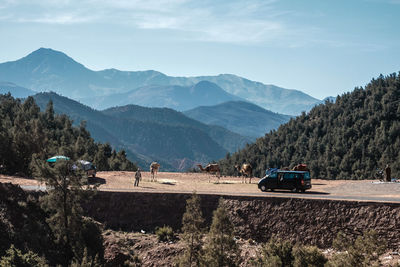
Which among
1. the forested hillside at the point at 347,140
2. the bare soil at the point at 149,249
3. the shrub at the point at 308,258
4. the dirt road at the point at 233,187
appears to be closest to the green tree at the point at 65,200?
the bare soil at the point at 149,249

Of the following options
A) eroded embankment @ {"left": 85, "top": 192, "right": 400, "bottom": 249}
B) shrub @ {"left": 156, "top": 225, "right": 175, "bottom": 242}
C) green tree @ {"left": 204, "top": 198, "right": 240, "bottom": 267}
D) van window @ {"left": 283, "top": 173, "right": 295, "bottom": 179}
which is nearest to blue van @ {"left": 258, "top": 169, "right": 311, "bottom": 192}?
van window @ {"left": 283, "top": 173, "right": 295, "bottom": 179}

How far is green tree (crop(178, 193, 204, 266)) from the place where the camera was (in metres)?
33.3

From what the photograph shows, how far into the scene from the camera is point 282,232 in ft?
134

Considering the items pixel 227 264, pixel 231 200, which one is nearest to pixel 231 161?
pixel 231 200

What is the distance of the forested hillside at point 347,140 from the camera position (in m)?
147

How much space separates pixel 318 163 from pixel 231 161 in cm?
4788

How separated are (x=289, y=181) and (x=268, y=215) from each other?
6.95 metres

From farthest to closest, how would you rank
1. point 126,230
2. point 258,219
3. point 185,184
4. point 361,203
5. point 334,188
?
Result: point 185,184, point 334,188, point 126,230, point 258,219, point 361,203

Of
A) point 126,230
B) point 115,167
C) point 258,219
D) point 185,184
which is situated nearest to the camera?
point 258,219

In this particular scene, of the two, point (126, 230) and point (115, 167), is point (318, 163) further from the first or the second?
point (126, 230)

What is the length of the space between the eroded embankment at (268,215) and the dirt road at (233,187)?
2.26m

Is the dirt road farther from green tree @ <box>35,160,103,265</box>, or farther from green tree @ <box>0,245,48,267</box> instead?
green tree @ <box>0,245,48,267</box>

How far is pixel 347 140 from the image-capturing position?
6481 inches

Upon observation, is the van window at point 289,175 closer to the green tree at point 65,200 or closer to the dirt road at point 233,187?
the dirt road at point 233,187
